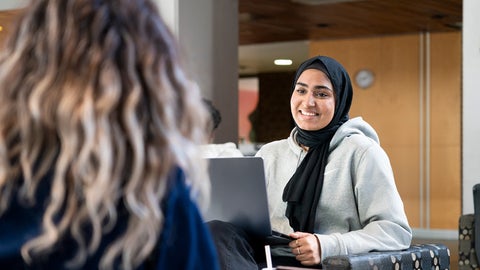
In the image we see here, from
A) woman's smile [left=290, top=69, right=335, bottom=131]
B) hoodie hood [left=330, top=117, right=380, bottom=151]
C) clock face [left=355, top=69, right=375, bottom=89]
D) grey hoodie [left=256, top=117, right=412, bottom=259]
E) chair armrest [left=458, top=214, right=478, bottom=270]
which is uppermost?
clock face [left=355, top=69, right=375, bottom=89]

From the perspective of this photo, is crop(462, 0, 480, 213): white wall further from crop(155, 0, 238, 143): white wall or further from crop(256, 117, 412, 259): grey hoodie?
crop(256, 117, 412, 259): grey hoodie

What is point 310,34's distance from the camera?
11.6 m

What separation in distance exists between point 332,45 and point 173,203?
35.2 feet

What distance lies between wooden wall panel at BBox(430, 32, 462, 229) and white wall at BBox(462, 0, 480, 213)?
192 inches

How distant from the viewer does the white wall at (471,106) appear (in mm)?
5832

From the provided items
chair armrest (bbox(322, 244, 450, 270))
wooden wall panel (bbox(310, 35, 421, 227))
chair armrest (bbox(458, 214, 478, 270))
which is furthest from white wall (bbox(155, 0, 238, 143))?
wooden wall panel (bbox(310, 35, 421, 227))

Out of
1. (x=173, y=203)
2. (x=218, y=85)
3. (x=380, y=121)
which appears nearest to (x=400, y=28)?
(x=380, y=121)

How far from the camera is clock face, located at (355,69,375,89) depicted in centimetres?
1138

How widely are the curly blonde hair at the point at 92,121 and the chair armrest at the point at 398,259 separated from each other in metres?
1.75

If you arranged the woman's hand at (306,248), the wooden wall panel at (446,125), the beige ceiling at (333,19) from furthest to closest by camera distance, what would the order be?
1. the wooden wall panel at (446,125)
2. the beige ceiling at (333,19)
3. the woman's hand at (306,248)

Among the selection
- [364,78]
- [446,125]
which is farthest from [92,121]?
[364,78]

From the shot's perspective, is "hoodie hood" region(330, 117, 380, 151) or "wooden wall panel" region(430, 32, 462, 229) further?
"wooden wall panel" region(430, 32, 462, 229)

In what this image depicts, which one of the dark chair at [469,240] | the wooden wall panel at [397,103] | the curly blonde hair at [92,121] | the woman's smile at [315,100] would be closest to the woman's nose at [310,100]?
the woman's smile at [315,100]

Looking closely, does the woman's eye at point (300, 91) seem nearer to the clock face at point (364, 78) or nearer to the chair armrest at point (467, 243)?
the chair armrest at point (467, 243)
